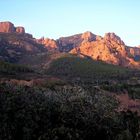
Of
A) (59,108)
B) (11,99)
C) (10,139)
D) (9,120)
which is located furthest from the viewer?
(59,108)

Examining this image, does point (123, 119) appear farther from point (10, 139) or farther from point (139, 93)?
point (139, 93)

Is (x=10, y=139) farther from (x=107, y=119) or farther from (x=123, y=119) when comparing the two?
(x=123, y=119)

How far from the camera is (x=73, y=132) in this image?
57031 mm

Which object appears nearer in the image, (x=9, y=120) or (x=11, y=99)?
(x=9, y=120)

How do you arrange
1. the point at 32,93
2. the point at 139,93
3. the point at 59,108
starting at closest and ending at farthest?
1. the point at 59,108
2. the point at 32,93
3. the point at 139,93

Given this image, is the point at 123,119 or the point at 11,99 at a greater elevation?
the point at 11,99

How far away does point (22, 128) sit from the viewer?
54.1 metres

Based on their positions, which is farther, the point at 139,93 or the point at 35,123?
the point at 139,93

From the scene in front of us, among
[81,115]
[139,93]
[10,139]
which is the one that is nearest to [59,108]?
[81,115]

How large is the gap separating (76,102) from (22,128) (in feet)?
64.4

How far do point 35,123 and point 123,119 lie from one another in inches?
917

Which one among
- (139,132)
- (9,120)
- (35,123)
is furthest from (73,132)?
(139,132)

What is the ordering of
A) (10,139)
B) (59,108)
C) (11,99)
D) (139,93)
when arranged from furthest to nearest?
1. (139,93)
2. (59,108)
3. (11,99)
4. (10,139)

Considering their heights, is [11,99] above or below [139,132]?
above
